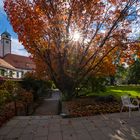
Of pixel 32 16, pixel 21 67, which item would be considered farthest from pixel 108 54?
pixel 21 67

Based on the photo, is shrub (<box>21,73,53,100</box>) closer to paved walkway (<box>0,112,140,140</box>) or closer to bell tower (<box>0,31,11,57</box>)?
paved walkway (<box>0,112,140,140</box>)

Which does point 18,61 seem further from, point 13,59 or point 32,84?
point 32,84

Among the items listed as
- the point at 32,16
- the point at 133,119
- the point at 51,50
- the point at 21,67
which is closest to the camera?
the point at 133,119

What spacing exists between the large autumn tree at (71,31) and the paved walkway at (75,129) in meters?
6.84

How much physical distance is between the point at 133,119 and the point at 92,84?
12651 millimetres

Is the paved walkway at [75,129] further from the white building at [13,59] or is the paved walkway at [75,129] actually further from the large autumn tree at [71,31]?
the white building at [13,59]

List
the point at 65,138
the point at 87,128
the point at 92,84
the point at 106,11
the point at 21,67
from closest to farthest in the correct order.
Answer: the point at 65,138
the point at 87,128
the point at 106,11
the point at 92,84
the point at 21,67

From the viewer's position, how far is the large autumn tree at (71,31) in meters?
15.0

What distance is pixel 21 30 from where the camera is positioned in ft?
49.6

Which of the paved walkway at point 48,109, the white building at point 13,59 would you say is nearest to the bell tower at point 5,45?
the white building at point 13,59

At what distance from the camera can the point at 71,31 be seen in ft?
53.8

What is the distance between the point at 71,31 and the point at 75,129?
30.4 ft

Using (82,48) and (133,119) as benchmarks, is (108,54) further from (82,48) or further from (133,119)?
(133,119)

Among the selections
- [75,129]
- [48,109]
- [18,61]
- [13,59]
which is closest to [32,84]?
[48,109]
